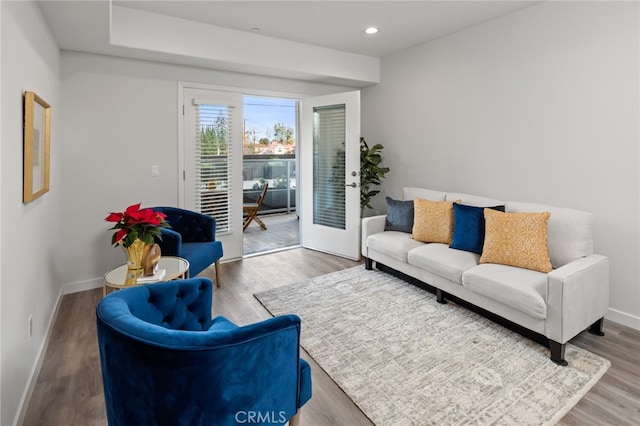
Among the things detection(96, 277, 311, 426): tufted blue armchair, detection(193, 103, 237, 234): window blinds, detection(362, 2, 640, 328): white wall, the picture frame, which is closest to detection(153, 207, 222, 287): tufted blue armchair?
detection(193, 103, 237, 234): window blinds

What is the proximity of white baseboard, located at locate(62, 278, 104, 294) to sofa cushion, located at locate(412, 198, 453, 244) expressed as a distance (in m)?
3.29

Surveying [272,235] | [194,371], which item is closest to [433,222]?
[194,371]

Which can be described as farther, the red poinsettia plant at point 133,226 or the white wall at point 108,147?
the white wall at point 108,147

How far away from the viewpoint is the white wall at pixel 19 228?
65.9 inches

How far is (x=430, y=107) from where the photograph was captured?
439 centimetres

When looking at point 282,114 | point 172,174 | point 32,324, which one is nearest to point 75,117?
point 172,174

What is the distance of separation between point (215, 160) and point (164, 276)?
221 centimetres

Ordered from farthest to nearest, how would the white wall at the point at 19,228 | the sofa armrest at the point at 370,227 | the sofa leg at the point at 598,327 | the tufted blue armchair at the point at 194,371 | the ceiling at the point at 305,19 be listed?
the sofa armrest at the point at 370,227 → the ceiling at the point at 305,19 → the sofa leg at the point at 598,327 → the white wall at the point at 19,228 → the tufted blue armchair at the point at 194,371

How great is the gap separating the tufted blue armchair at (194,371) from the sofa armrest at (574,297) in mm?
1796

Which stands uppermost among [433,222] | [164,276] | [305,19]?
[305,19]

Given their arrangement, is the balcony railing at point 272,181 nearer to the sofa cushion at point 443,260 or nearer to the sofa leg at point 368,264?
the sofa leg at point 368,264

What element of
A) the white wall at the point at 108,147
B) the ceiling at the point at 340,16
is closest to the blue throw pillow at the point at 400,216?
the ceiling at the point at 340,16

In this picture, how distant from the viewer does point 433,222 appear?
3.59 metres

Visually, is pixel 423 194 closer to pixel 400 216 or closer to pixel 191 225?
pixel 400 216
